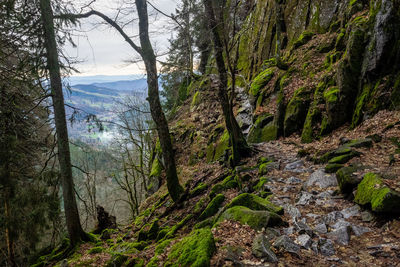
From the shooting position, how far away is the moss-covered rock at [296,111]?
31.8 feet

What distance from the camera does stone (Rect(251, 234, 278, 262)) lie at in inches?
130

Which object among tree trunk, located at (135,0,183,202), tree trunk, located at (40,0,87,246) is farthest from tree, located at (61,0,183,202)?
tree trunk, located at (40,0,87,246)

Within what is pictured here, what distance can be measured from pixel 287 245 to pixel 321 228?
107 centimetres

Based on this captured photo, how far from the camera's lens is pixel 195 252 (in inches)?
140

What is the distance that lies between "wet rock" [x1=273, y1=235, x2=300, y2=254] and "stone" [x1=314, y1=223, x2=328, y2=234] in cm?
77

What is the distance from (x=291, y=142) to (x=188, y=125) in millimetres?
8345

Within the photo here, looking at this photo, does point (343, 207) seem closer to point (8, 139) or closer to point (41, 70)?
point (41, 70)

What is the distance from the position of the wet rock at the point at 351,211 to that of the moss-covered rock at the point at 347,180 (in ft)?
1.67

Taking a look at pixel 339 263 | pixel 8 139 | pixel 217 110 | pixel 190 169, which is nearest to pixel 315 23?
pixel 217 110

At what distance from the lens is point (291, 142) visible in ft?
30.6

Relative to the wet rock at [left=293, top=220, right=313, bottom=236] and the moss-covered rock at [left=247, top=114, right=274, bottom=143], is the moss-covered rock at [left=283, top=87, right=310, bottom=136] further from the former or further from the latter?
the wet rock at [left=293, top=220, right=313, bottom=236]

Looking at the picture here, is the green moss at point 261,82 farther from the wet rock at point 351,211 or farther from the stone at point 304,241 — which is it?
the stone at point 304,241

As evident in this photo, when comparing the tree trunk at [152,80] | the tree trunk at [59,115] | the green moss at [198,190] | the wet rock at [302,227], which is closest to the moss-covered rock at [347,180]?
the wet rock at [302,227]

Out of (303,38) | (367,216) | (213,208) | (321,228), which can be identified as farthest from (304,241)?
(303,38)
